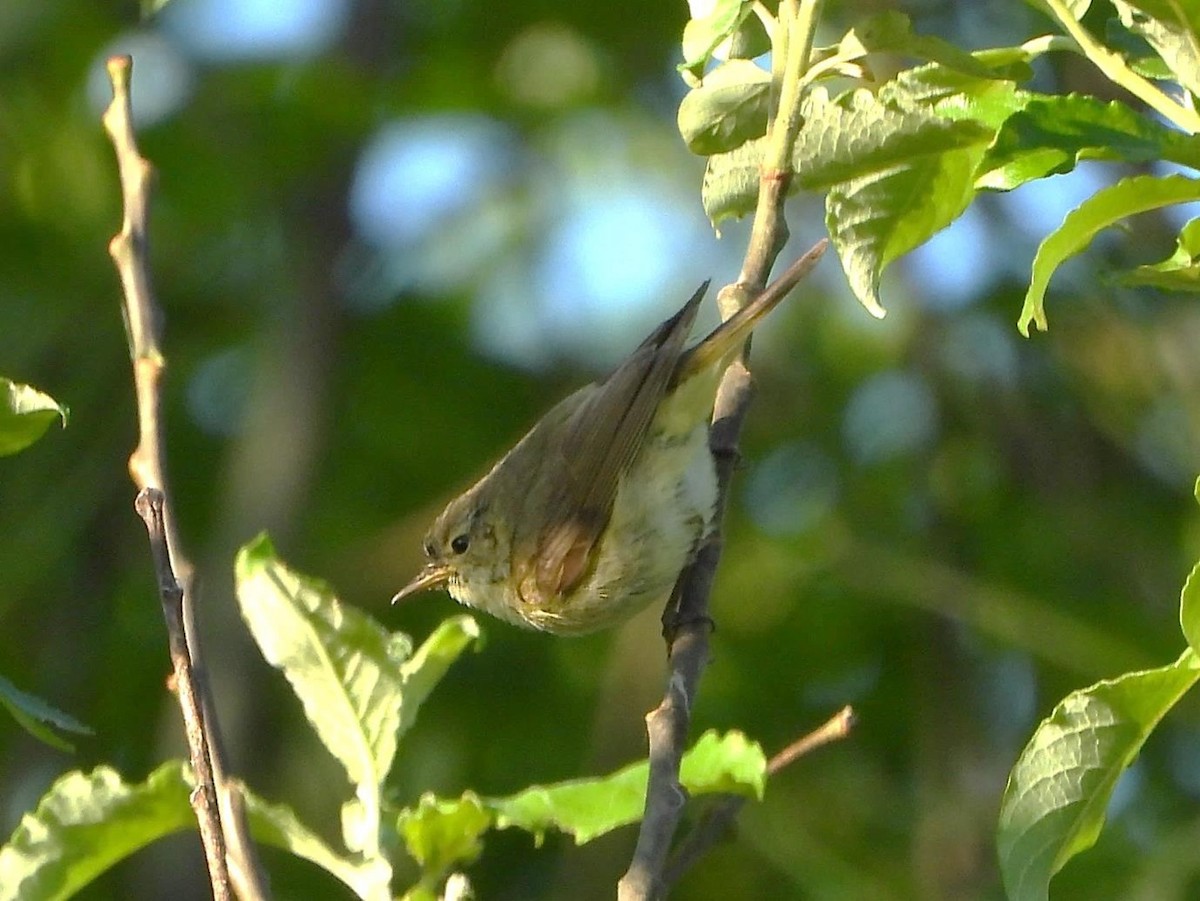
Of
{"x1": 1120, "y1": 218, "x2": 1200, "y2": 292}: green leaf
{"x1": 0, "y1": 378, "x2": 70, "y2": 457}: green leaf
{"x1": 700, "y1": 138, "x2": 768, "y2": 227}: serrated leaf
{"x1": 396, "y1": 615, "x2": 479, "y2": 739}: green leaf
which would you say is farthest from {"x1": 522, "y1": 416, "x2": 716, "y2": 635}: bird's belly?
{"x1": 0, "y1": 378, "x2": 70, "y2": 457}: green leaf

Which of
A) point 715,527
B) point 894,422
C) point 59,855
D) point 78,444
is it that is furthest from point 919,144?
point 78,444

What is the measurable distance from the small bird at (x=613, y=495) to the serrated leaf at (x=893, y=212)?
126 centimetres

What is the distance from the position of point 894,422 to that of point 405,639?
14.0ft

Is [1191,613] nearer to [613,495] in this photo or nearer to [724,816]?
[724,816]

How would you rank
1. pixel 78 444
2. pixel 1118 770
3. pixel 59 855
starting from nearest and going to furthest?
pixel 1118 770
pixel 59 855
pixel 78 444

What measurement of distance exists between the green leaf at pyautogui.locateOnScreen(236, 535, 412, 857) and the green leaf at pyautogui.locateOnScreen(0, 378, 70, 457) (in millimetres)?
440

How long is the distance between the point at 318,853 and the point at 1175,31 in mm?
1535

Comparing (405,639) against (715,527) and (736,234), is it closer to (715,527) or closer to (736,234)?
(715,527)

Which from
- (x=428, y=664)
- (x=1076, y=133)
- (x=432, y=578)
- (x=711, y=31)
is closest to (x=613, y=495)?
(x=432, y=578)

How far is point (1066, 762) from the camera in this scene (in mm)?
2104

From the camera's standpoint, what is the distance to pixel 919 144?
2.40 meters

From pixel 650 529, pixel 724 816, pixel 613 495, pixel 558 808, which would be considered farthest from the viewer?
pixel 613 495

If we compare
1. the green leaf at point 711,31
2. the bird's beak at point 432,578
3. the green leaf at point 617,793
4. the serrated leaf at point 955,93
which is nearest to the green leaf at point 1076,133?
the serrated leaf at point 955,93

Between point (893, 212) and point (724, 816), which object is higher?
point (893, 212)
